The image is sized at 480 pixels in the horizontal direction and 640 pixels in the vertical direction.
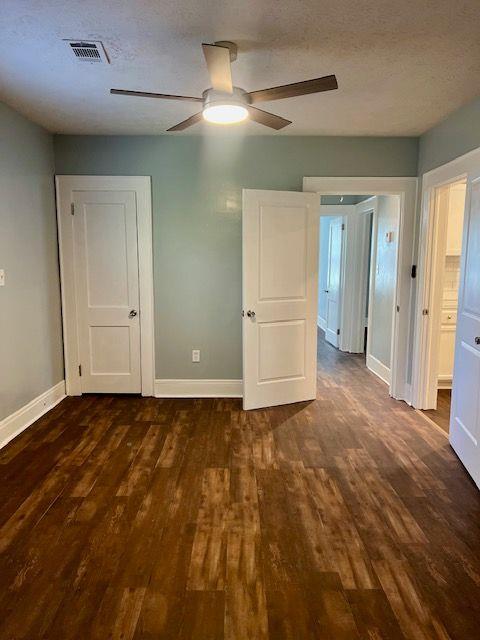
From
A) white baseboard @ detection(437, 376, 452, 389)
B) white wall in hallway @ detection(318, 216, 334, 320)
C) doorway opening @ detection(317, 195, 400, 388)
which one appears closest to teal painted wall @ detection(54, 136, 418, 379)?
doorway opening @ detection(317, 195, 400, 388)

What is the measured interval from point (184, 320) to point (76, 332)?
3.50 feet

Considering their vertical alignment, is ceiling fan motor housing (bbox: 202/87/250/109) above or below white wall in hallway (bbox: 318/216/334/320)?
above

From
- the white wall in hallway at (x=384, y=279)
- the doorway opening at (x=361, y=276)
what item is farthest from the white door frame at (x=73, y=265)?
the white wall in hallway at (x=384, y=279)

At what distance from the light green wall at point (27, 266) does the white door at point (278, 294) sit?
70.5 inches

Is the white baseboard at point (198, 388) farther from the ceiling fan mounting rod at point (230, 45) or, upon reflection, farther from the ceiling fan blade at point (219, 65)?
the ceiling fan mounting rod at point (230, 45)

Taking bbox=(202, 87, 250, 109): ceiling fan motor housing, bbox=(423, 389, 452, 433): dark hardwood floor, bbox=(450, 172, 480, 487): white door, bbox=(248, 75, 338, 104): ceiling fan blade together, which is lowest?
bbox=(423, 389, 452, 433): dark hardwood floor

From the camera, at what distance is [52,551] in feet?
6.45

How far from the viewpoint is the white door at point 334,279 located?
20.8 feet

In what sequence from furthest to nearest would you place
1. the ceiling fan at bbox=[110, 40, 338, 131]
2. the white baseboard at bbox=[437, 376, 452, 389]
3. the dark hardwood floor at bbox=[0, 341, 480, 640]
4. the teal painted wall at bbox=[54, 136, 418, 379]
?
the white baseboard at bbox=[437, 376, 452, 389] < the teal painted wall at bbox=[54, 136, 418, 379] < the ceiling fan at bbox=[110, 40, 338, 131] < the dark hardwood floor at bbox=[0, 341, 480, 640]

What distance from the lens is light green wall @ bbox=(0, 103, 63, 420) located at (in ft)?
10.2

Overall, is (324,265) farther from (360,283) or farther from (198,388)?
(198,388)

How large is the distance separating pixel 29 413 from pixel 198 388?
1.51 metres

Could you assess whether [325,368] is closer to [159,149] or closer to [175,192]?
[175,192]

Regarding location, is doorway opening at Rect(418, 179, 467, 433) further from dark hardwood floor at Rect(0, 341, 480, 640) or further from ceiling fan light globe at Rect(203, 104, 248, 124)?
ceiling fan light globe at Rect(203, 104, 248, 124)
